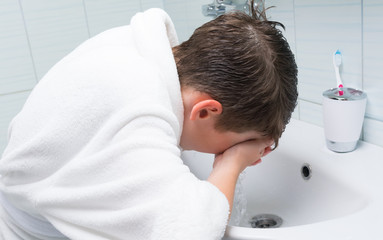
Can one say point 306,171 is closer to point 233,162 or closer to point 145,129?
point 233,162

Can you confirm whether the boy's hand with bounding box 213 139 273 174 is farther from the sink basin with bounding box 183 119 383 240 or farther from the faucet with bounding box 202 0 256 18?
the faucet with bounding box 202 0 256 18

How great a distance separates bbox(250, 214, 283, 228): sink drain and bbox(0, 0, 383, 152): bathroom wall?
241mm

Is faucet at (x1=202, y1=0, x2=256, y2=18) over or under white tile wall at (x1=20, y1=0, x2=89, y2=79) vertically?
over

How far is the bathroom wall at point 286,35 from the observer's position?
77cm

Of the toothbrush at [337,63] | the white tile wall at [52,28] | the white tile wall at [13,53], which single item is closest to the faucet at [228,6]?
the toothbrush at [337,63]

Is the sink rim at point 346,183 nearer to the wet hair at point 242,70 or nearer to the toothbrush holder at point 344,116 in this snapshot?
the toothbrush holder at point 344,116

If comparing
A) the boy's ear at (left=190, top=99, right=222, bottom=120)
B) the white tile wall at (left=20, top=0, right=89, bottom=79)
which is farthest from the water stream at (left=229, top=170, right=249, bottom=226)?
the white tile wall at (left=20, top=0, right=89, bottom=79)

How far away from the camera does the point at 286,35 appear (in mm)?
964

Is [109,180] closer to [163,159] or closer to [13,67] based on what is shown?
[163,159]

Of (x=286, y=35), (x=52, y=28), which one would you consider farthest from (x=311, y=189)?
(x=52, y=28)

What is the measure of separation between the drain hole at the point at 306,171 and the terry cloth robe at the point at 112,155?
0.99 feet

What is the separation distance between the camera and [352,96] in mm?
771

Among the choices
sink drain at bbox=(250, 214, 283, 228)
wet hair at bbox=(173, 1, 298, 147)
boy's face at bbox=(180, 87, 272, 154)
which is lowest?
sink drain at bbox=(250, 214, 283, 228)

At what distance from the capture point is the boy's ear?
0.66 meters
